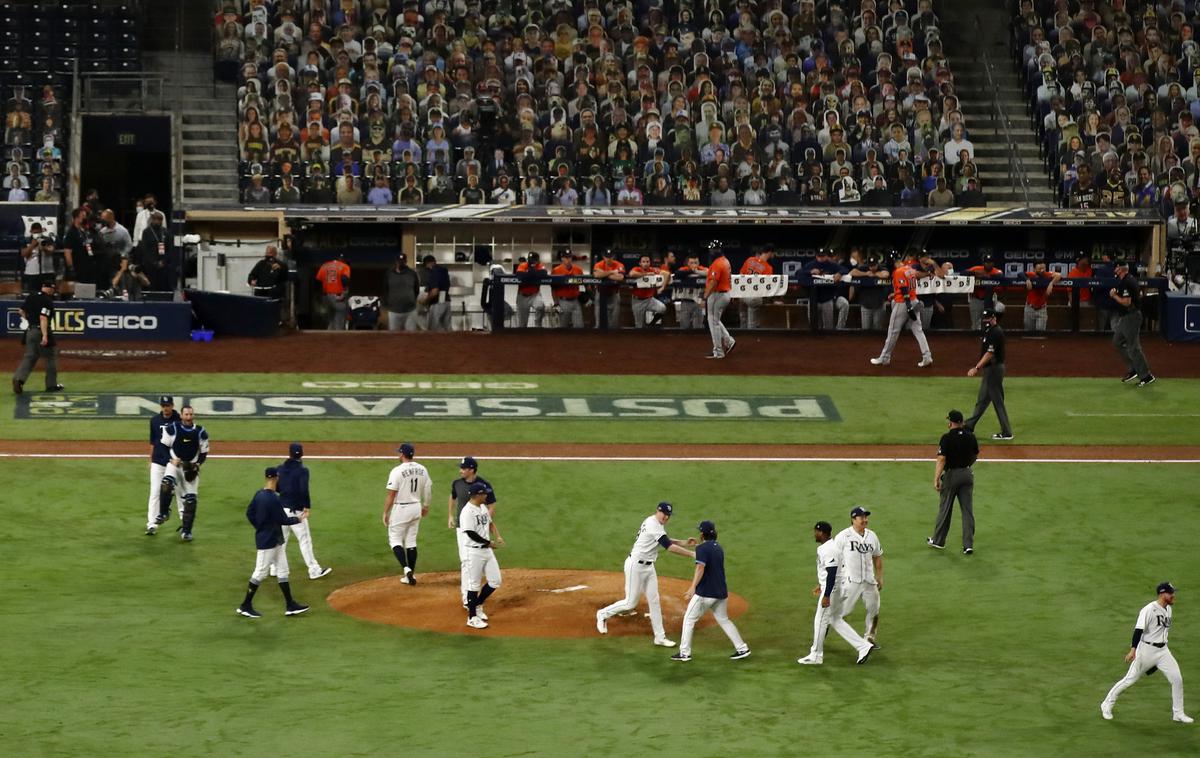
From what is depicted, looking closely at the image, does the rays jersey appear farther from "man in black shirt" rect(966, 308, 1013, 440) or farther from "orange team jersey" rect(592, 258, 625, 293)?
"orange team jersey" rect(592, 258, 625, 293)

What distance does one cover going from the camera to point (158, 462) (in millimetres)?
23422

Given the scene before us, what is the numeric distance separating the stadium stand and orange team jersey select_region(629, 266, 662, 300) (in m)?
2.87

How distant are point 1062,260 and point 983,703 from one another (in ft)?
86.2

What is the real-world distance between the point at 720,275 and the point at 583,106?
33.2 ft

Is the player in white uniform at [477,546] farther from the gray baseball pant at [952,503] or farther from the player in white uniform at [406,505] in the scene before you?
the gray baseball pant at [952,503]

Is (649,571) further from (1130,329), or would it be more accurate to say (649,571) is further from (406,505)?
(1130,329)

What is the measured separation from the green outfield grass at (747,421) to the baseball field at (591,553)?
0.10 m

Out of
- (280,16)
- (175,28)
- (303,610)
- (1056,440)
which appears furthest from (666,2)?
(303,610)

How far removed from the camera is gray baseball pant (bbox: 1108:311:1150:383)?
3197 cm

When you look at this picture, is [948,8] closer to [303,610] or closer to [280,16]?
[280,16]

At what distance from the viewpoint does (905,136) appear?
42.5m

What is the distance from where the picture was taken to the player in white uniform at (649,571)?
18609mm

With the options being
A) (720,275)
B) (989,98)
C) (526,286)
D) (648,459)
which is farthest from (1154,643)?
(989,98)

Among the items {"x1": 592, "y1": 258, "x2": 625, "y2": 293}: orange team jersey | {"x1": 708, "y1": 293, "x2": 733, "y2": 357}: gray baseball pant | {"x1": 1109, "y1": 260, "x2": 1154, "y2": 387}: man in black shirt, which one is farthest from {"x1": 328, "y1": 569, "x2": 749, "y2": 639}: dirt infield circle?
{"x1": 592, "y1": 258, "x2": 625, "y2": 293}: orange team jersey
